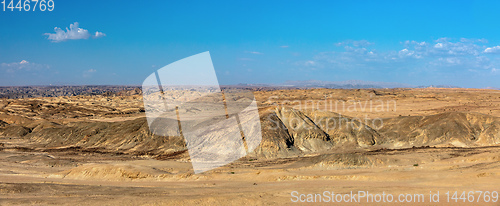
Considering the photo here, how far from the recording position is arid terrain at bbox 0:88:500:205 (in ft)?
74.5

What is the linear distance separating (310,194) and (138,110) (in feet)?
316

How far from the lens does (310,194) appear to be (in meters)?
22.0

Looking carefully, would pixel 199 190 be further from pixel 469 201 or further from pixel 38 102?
pixel 38 102

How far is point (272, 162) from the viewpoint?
131ft

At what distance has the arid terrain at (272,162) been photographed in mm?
22719

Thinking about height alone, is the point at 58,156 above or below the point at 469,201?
below

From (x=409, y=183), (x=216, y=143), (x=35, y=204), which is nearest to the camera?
(x=35, y=204)

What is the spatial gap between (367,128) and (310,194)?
31.1 metres

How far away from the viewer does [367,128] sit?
50656 mm

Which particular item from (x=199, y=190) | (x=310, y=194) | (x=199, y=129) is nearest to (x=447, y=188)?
(x=310, y=194)

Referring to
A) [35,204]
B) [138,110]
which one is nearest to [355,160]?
[35,204]

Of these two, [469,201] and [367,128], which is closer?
[469,201]

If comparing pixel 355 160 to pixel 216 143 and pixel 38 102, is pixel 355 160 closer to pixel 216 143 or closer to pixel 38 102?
pixel 216 143

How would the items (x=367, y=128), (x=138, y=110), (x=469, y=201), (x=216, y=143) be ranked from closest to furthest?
(x=469, y=201) → (x=216, y=143) → (x=367, y=128) → (x=138, y=110)
